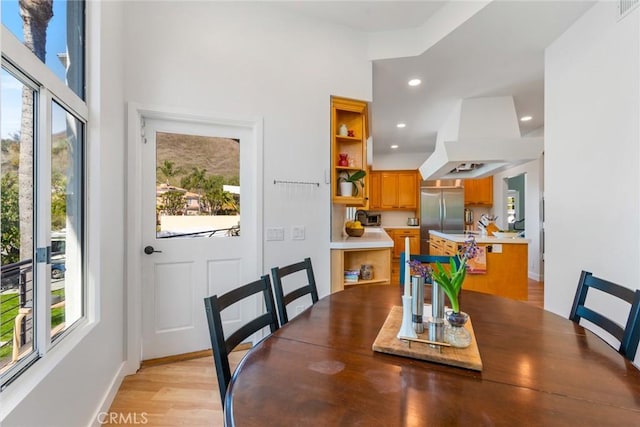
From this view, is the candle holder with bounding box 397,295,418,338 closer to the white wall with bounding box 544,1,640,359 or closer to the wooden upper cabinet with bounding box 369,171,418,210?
the white wall with bounding box 544,1,640,359

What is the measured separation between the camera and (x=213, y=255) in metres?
2.39

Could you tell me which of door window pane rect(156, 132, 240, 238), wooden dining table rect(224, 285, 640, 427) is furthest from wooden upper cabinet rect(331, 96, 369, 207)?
wooden dining table rect(224, 285, 640, 427)

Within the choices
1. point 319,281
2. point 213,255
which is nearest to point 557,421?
point 319,281

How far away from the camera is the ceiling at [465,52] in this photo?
218 cm

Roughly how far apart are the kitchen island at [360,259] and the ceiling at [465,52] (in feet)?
6.17

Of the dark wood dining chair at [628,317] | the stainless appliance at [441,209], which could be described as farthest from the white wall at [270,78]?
the stainless appliance at [441,209]

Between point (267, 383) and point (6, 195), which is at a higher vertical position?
point (6, 195)

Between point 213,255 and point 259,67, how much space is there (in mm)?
1683

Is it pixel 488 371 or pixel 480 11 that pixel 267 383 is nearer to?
pixel 488 371

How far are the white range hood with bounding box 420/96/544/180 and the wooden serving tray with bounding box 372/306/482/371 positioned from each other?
9.97 feet

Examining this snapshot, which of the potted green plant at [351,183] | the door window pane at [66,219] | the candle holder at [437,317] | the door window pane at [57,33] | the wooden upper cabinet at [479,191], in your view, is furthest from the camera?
the wooden upper cabinet at [479,191]
